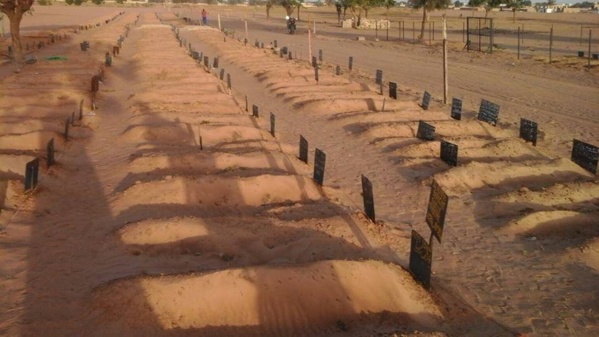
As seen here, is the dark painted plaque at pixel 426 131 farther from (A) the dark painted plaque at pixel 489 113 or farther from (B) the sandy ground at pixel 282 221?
(A) the dark painted plaque at pixel 489 113

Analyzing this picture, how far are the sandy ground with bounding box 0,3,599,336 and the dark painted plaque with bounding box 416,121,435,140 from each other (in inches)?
16.3

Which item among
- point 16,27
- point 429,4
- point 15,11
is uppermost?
point 429,4

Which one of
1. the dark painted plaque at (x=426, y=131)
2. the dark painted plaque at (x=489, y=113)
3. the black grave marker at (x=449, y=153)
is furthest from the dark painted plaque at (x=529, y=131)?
the black grave marker at (x=449, y=153)

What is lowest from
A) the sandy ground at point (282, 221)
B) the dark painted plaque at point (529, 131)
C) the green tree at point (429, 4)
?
the sandy ground at point (282, 221)

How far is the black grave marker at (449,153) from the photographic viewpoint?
1038 cm

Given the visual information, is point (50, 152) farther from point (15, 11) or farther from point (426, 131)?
point (15, 11)

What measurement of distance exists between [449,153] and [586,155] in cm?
254

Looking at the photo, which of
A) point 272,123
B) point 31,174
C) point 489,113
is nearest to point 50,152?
point 31,174

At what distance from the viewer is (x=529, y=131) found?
480 inches

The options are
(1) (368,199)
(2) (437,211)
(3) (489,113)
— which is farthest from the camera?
(3) (489,113)

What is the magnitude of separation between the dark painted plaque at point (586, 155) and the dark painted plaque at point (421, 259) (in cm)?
598

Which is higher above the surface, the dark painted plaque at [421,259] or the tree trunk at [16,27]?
the tree trunk at [16,27]

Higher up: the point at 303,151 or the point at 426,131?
the point at 426,131

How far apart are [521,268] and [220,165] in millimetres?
5427
